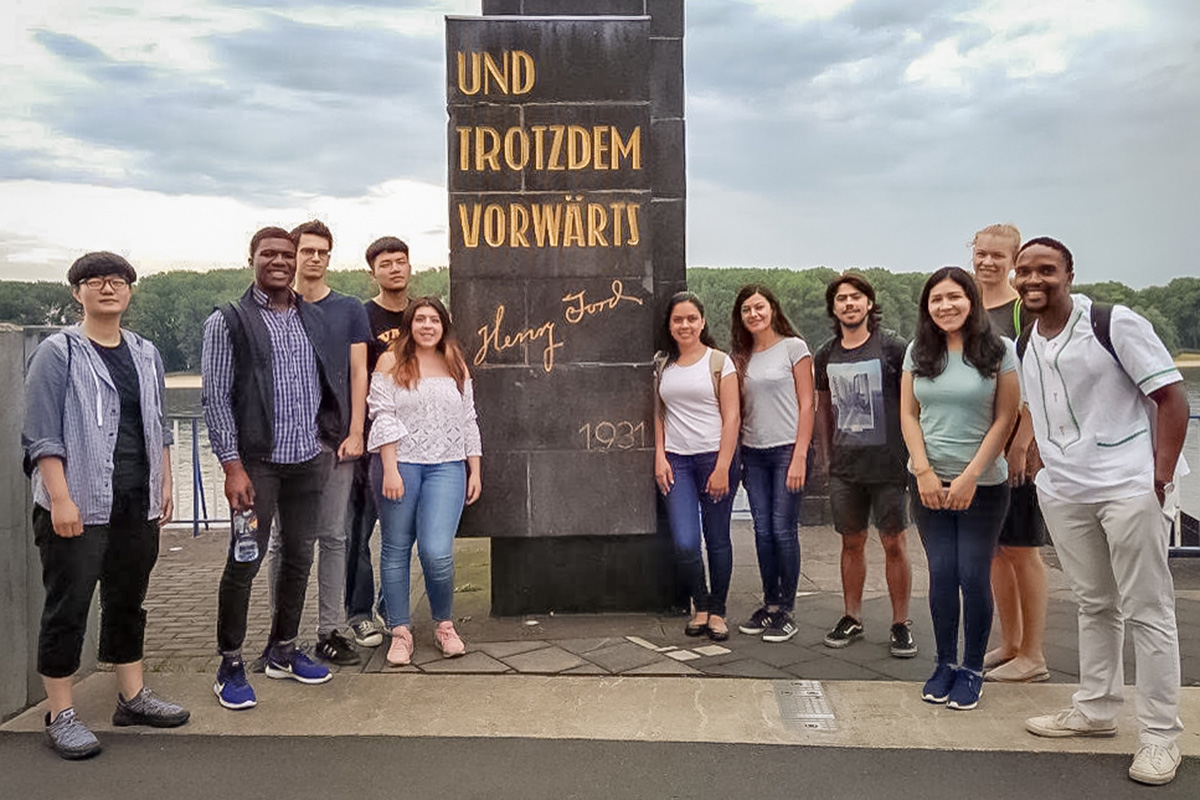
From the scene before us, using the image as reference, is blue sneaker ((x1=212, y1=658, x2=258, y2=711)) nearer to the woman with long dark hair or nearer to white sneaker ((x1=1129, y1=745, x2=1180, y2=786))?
the woman with long dark hair

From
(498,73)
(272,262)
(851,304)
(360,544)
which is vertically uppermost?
(498,73)

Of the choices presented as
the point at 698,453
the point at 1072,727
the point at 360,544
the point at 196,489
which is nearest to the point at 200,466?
the point at 196,489

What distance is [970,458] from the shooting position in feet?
14.6

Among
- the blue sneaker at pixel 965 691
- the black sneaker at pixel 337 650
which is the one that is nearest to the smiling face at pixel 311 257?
the black sneaker at pixel 337 650

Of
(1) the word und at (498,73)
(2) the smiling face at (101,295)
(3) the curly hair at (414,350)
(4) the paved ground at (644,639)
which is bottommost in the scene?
(4) the paved ground at (644,639)

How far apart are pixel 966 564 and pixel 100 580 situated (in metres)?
3.59

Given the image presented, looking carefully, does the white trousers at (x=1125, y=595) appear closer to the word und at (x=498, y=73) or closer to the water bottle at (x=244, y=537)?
the water bottle at (x=244, y=537)

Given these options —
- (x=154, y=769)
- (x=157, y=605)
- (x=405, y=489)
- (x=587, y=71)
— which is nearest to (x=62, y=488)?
(x=154, y=769)

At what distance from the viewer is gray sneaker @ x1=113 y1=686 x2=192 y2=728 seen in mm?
4348

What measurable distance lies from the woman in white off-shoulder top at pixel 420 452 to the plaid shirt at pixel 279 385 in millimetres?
436

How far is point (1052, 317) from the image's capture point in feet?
13.1

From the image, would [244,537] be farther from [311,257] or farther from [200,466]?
[200,466]

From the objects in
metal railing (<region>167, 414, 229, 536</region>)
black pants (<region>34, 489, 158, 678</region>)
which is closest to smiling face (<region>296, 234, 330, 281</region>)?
black pants (<region>34, 489, 158, 678</region>)

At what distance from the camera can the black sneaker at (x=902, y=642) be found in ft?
17.1
